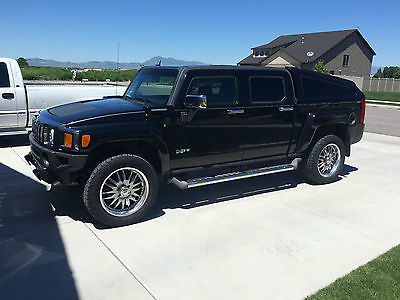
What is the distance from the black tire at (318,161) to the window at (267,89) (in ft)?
3.79

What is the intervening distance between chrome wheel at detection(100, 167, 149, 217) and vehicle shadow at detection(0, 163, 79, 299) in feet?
2.19

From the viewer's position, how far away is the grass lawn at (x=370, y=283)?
10.2 ft

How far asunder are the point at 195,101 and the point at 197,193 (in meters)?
1.75

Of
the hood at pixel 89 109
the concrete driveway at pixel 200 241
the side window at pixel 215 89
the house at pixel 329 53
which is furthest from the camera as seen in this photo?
the house at pixel 329 53

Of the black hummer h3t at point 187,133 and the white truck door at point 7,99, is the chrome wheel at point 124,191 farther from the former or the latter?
the white truck door at point 7,99

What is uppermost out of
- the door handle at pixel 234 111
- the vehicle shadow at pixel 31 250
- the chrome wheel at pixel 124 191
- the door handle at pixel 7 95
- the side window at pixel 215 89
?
the side window at pixel 215 89

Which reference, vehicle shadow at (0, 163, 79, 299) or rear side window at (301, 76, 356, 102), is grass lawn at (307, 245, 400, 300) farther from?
rear side window at (301, 76, 356, 102)

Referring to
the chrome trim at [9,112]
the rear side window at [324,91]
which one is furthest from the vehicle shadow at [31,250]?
the rear side window at [324,91]

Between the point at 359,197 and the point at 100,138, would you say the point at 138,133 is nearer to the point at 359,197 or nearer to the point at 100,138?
the point at 100,138

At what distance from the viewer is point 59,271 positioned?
3412 mm

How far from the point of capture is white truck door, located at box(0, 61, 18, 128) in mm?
8008

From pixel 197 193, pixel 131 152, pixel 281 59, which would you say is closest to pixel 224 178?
pixel 197 193

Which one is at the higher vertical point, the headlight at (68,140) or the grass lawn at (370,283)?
the headlight at (68,140)

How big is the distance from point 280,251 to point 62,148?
104 inches
